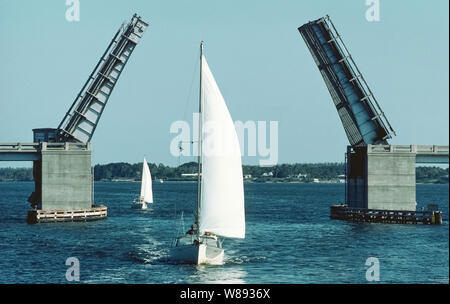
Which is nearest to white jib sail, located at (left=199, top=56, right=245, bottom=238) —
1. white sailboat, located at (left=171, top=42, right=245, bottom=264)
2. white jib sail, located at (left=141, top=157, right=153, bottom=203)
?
white sailboat, located at (left=171, top=42, right=245, bottom=264)

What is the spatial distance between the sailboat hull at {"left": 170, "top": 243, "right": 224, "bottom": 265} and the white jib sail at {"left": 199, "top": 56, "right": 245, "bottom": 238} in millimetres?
933

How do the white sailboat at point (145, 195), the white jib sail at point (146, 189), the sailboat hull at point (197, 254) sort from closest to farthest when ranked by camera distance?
1. the sailboat hull at point (197, 254)
2. the white sailboat at point (145, 195)
3. the white jib sail at point (146, 189)

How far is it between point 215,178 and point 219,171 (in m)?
0.34

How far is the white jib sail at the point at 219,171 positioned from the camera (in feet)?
104

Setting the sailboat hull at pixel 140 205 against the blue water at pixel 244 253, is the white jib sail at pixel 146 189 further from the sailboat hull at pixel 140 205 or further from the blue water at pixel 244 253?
the blue water at pixel 244 253

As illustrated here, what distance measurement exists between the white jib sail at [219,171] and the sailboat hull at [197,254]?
0.93 m

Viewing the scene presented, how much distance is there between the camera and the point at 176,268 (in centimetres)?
3225

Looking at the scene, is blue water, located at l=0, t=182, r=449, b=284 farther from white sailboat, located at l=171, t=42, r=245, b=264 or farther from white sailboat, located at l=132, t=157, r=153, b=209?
white sailboat, located at l=132, t=157, r=153, b=209

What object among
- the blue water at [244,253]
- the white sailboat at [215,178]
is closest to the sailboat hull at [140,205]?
the blue water at [244,253]

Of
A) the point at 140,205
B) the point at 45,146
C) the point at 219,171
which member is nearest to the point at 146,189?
the point at 140,205

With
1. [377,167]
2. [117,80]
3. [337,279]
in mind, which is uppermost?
[117,80]
